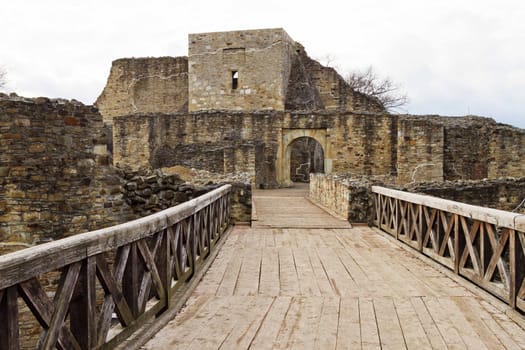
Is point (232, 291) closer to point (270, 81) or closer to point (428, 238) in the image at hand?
point (428, 238)

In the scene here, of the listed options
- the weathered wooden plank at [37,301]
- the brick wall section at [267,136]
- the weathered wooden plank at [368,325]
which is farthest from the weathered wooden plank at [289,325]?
the brick wall section at [267,136]

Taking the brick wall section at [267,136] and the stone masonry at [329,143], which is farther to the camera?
the brick wall section at [267,136]

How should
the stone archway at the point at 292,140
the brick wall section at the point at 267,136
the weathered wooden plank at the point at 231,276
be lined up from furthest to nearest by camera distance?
the stone archway at the point at 292,140
the brick wall section at the point at 267,136
the weathered wooden plank at the point at 231,276

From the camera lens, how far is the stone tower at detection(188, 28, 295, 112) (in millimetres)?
25547

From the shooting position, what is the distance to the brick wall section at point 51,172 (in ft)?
25.6

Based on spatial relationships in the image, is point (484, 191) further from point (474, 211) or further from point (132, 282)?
point (132, 282)

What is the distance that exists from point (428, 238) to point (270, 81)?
20109mm

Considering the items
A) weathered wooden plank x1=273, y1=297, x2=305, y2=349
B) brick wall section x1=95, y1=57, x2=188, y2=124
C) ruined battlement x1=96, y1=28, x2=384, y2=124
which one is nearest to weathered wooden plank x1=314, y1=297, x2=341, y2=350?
weathered wooden plank x1=273, y1=297, x2=305, y2=349

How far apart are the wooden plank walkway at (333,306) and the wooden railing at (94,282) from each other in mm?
291

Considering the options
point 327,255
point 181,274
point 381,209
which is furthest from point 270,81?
point 181,274

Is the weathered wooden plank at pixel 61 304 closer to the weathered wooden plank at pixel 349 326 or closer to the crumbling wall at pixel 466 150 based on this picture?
the weathered wooden plank at pixel 349 326

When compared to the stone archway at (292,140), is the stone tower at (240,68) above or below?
above

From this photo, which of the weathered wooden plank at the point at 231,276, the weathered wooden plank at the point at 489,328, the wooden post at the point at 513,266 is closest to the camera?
the weathered wooden plank at the point at 489,328

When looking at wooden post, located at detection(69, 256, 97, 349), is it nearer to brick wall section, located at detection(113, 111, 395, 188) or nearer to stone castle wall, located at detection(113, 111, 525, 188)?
stone castle wall, located at detection(113, 111, 525, 188)
